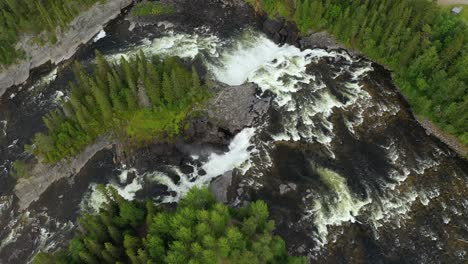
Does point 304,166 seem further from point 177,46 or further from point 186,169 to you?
point 177,46

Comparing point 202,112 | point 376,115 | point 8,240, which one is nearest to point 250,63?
point 202,112

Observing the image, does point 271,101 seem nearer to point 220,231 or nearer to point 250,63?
point 250,63

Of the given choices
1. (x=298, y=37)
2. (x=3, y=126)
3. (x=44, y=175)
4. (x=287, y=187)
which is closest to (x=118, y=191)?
(x=44, y=175)

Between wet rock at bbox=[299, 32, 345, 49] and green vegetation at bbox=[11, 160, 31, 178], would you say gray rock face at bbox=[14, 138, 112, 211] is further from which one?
wet rock at bbox=[299, 32, 345, 49]

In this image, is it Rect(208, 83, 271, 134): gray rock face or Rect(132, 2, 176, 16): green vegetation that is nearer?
Rect(208, 83, 271, 134): gray rock face

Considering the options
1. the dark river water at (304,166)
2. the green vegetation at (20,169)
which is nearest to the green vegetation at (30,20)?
the dark river water at (304,166)

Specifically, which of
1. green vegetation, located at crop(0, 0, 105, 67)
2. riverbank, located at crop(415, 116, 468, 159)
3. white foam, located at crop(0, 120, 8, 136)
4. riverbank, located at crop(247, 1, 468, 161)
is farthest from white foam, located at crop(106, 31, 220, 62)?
riverbank, located at crop(415, 116, 468, 159)

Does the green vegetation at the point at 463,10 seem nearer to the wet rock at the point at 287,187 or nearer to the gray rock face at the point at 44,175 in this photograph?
the wet rock at the point at 287,187
